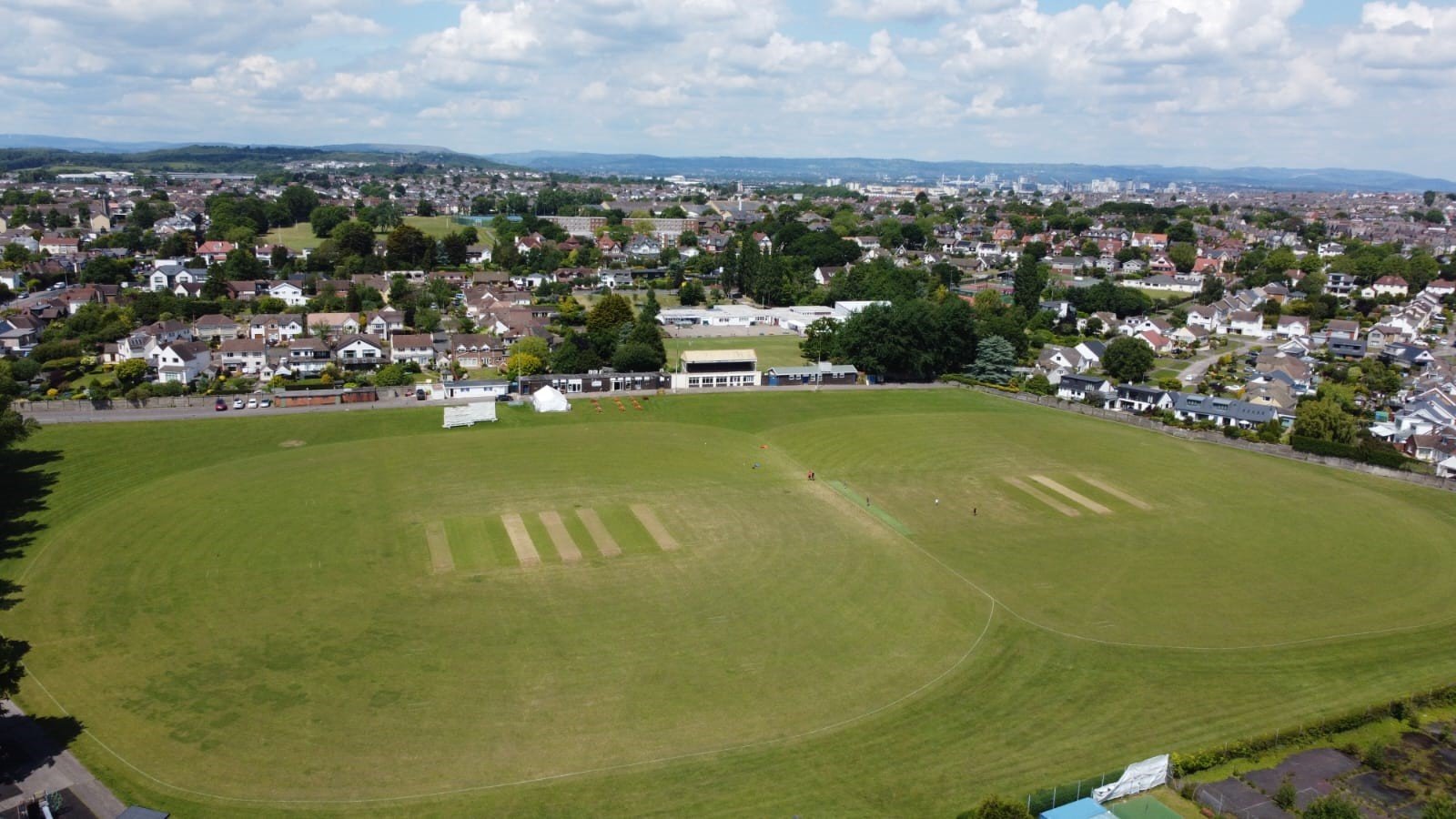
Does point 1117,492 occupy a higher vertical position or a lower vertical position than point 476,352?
lower

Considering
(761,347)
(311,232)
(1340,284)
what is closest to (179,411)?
(761,347)

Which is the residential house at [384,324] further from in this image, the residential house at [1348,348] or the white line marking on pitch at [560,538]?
the residential house at [1348,348]

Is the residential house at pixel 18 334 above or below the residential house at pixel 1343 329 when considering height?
below

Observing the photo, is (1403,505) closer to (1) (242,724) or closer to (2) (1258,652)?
(2) (1258,652)

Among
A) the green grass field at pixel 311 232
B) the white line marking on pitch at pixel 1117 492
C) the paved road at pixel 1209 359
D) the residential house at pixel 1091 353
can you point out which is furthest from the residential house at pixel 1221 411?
the green grass field at pixel 311 232

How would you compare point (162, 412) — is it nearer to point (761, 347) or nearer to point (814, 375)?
point (814, 375)
